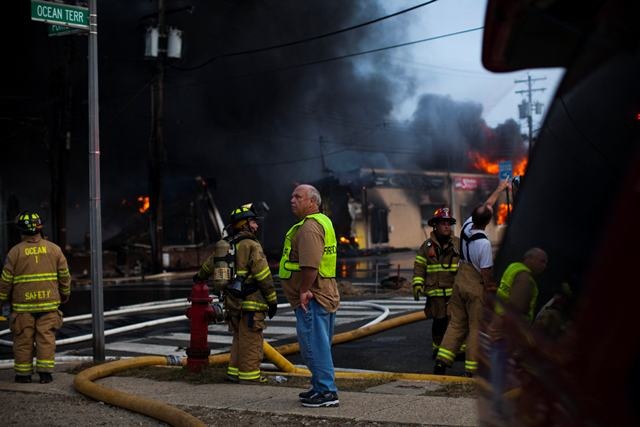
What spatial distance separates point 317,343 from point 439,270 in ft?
8.09

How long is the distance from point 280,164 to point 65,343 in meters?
31.6

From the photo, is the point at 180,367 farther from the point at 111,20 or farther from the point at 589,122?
the point at 111,20

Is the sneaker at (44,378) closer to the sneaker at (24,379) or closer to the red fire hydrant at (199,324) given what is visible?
the sneaker at (24,379)

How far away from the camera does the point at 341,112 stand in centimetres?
4228

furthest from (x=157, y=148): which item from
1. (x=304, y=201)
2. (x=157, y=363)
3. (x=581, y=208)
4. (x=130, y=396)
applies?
(x=581, y=208)

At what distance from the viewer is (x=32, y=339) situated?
22.5 feet

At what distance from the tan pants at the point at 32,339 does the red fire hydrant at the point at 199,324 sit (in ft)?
3.87

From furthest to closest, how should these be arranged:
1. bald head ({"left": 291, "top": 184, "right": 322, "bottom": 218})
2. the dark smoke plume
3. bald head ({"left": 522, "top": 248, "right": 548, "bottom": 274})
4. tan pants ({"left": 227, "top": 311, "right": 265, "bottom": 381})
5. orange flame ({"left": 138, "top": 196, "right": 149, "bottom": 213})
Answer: the dark smoke plume → orange flame ({"left": 138, "top": 196, "right": 149, "bottom": 213}) → tan pants ({"left": 227, "top": 311, "right": 265, "bottom": 381}) → bald head ({"left": 291, "top": 184, "right": 322, "bottom": 218}) → bald head ({"left": 522, "top": 248, "right": 548, "bottom": 274})

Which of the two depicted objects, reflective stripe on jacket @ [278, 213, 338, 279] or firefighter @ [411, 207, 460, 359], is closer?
reflective stripe on jacket @ [278, 213, 338, 279]

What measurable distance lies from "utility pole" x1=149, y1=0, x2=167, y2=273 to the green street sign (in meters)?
18.1

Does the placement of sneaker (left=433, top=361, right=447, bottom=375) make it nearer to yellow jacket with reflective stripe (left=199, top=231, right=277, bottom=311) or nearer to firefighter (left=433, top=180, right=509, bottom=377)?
firefighter (left=433, top=180, right=509, bottom=377)

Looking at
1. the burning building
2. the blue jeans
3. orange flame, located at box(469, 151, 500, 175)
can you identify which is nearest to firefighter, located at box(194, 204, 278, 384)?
the blue jeans

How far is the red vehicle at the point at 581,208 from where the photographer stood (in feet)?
4.83

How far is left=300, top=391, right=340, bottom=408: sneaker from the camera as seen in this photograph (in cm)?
524
